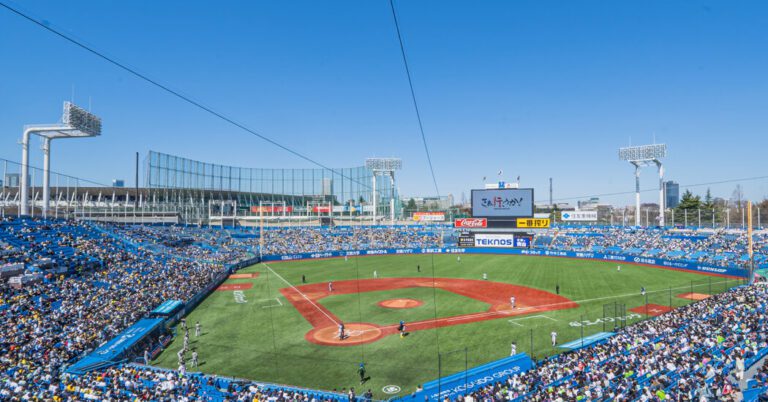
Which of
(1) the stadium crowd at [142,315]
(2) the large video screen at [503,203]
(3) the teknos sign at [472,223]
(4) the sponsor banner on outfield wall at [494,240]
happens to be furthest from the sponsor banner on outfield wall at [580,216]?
(1) the stadium crowd at [142,315]

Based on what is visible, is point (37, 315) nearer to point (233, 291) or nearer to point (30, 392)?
point (30, 392)

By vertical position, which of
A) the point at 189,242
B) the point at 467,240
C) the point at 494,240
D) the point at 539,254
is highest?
the point at 189,242

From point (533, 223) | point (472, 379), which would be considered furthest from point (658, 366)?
point (533, 223)

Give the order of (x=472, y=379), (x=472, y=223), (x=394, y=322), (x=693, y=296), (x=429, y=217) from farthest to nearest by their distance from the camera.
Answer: (x=429, y=217)
(x=472, y=223)
(x=693, y=296)
(x=394, y=322)
(x=472, y=379)

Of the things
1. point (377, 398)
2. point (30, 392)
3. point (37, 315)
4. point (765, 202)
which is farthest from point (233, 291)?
point (765, 202)

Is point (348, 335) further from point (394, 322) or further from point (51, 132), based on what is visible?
point (51, 132)

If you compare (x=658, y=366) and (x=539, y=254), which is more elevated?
(x=658, y=366)

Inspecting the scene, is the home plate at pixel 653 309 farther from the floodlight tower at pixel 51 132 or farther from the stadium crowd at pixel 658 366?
the floodlight tower at pixel 51 132
